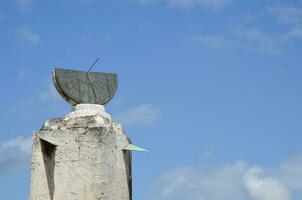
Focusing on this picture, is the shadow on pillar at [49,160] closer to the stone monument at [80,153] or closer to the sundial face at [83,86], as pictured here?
the stone monument at [80,153]

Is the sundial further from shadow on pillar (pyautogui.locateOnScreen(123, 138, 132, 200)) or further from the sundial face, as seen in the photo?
shadow on pillar (pyautogui.locateOnScreen(123, 138, 132, 200))

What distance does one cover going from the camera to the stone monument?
11664 mm

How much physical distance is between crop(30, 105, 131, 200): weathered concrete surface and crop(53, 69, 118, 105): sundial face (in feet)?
1.11

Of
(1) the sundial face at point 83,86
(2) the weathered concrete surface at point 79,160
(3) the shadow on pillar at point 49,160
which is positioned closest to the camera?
(2) the weathered concrete surface at point 79,160

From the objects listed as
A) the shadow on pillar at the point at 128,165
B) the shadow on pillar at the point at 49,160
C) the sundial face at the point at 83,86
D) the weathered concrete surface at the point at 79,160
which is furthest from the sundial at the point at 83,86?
the shadow on pillar at the point at 128,165

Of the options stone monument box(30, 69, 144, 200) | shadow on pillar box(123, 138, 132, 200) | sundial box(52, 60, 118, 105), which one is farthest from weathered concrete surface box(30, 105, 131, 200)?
sundial box(52, 60, 118, 105)

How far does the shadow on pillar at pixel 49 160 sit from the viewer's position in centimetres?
1188

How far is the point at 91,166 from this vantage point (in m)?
11.6

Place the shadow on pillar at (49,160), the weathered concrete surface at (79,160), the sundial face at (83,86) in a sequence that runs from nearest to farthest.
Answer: the weathered concrete surface at (79,160) → the shadow on pillar at (49,160) → the sundial face at (83,86)

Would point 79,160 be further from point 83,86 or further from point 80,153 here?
point 83,86

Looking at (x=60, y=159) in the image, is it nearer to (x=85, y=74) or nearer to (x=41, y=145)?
(x=41, y=145)

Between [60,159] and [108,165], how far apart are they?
3.49ft

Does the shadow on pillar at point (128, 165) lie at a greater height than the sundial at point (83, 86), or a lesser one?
lesser

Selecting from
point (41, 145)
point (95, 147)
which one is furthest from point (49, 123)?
point (95, 147)
